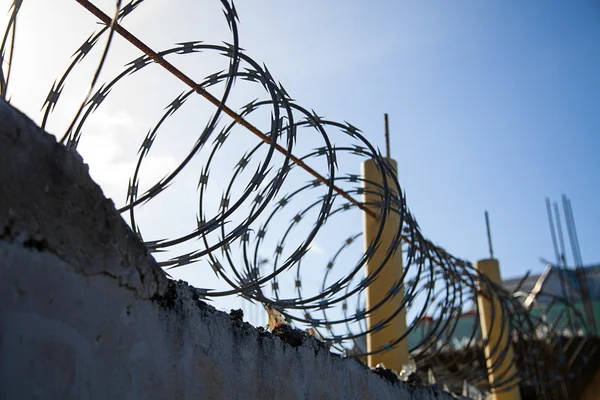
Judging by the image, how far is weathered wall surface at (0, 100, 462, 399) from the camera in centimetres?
194

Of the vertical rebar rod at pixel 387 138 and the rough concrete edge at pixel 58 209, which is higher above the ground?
the vertical rebar rod at pixel 387 138

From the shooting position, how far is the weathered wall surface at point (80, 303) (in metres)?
1.94

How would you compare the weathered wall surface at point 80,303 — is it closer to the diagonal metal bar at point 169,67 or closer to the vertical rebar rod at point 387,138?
the diagonal metal bar at point 169,67

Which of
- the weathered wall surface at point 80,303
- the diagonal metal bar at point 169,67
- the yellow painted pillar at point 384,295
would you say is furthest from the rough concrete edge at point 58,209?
the yellow painted pillar at point 384,295

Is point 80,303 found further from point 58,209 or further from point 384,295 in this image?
point 384,295

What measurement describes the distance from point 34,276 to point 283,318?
217 centimetres

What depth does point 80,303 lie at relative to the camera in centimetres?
213

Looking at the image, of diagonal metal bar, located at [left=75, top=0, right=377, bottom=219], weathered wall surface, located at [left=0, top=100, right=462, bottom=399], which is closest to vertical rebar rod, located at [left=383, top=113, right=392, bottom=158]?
diagonal metal bar, located at [left=75, top=0, right=377, bottom=219]

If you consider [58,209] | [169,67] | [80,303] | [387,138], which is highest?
[387,138]

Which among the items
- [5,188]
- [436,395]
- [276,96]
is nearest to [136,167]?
[276,96]

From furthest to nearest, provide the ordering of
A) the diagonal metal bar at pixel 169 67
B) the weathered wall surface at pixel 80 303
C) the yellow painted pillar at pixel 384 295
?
1. the yellow painted pillar at pixel 384 295
2. the diagonal metal bar at pixel 169 67
3. the weathered wall surface at pixel 80 303

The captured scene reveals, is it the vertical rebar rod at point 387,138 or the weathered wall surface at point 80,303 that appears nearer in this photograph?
the weathered wall surface at point 80,303

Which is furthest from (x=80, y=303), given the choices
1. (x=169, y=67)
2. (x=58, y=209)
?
(x=169, y=67)

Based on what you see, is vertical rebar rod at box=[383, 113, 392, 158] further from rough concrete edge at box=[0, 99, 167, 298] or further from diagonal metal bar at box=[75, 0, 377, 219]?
rough concrete edge at box=[0, 99, 167, 298]
